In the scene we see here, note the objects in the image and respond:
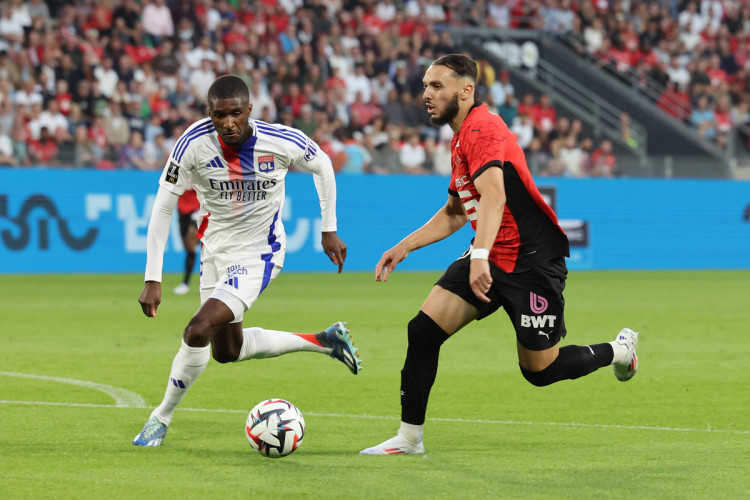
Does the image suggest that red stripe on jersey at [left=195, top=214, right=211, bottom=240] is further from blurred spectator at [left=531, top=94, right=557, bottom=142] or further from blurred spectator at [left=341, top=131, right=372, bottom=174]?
blurred spectator at [left=531, top=94, right=557, bottom=142]

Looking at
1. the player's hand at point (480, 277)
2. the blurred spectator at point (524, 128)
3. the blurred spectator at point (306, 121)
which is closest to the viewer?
the player's hand at point (480, 277)

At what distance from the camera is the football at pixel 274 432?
6.04 m

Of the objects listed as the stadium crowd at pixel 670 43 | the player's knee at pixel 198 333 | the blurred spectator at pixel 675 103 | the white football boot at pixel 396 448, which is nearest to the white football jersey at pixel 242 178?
the player's knee at pixel 198 333

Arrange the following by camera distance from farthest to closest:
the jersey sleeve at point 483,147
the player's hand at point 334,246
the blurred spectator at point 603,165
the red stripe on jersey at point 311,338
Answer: the blurred spectator at point 603,165 → the red stripe on jersey at point 311,338 → the player's hand at point 334,246 → the jersey sleeve at point 483,147

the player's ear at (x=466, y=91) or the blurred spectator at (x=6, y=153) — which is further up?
the blurred spectator at (x=6, y=153)

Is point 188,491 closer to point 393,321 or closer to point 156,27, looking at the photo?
point 393,321

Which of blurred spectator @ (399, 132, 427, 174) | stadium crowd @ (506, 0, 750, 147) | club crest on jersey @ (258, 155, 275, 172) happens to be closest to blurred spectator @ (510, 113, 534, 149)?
blurred spectator @ (399, 132, 427, 174)

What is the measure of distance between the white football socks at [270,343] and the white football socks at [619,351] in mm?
2012

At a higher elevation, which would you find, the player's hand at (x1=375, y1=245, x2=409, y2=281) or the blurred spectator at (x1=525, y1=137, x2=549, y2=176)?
the blurred spectator at (x1=525, y1=137, x2=549, y2=176)

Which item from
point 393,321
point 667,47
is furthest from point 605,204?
point 393,321

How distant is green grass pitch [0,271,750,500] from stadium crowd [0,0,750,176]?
6.20 meters

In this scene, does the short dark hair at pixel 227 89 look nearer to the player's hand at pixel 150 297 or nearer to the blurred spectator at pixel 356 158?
the player's hand at pixel 150 297

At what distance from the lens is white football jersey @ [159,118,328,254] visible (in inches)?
267

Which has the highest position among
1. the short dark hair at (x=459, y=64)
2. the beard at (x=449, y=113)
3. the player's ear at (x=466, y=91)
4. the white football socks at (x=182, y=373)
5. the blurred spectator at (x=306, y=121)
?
the blurred spectator at (x=306, y=121)
